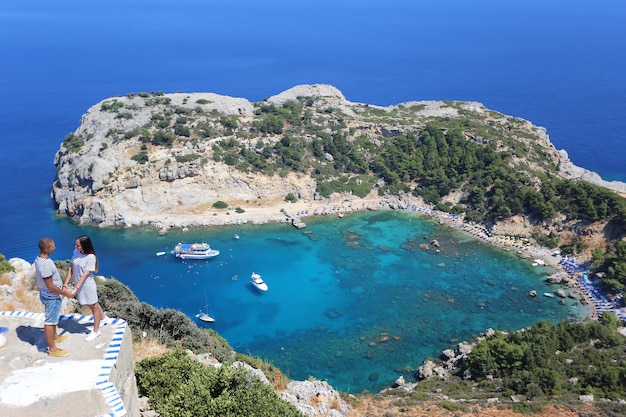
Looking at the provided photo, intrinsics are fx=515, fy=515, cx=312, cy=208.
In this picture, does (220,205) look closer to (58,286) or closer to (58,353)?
(58,286)

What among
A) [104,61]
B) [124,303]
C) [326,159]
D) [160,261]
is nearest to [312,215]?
[326,159]

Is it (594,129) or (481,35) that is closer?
Answer: (594,129)

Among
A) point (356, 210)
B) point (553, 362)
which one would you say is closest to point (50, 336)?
point (553, 362)

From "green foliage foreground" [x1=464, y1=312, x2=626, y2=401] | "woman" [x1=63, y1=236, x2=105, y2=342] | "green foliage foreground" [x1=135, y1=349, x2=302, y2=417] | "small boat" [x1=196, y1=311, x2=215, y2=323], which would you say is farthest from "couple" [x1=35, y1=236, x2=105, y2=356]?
"small boat" [x1=196, y1=311, x2=215, y2=323]

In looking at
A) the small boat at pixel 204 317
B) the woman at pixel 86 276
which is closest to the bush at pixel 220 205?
the small boat at pixel 204 317

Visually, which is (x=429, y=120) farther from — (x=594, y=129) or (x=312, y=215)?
(x=594, y=129)

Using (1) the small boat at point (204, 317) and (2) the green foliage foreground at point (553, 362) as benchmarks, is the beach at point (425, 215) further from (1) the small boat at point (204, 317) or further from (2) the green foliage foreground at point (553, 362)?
(1) the small boat at point (204, 317)
